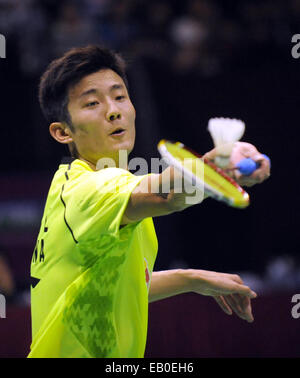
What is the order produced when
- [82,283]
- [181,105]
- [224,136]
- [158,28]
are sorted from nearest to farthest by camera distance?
[224,136] < [82,283] < [181,105] < [158,28]

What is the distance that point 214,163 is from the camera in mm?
1934

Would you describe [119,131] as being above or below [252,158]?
above

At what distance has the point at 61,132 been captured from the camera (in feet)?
8.94

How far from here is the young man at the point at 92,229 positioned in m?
2.15

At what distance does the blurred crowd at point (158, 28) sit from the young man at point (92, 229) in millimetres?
3198

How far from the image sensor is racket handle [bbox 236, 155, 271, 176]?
1.84m

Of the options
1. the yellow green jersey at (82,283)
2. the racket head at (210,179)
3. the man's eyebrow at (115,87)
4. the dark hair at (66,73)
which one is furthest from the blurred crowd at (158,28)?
the racket head at (210,179)

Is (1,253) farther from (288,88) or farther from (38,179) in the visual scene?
(288,88)

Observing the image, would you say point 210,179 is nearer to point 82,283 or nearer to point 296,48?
point 82,283

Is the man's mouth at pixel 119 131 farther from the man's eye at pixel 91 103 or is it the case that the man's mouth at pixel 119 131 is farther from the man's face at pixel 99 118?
the man's eye at pixel 91 103

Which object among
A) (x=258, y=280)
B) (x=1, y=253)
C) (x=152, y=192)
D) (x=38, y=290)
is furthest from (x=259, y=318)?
(x=152, y=192)

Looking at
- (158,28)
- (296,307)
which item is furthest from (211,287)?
(158,28)

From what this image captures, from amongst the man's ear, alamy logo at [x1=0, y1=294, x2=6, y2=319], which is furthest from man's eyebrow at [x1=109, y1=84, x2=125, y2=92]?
alamy logo at [x1=0, y1=294, x2=6, y2=319]

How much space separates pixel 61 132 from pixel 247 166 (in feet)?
3.56
